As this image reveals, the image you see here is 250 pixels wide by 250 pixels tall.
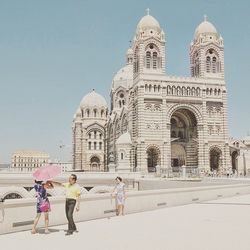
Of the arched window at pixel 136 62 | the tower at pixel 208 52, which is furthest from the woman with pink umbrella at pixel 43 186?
the tower at pixel 208 52

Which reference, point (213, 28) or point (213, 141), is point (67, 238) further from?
point (213, 28)

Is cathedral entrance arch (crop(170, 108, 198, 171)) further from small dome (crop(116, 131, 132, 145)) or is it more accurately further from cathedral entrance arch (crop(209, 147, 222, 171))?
small dome (crop(116, 131, 132, 145))

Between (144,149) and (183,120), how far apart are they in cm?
1127

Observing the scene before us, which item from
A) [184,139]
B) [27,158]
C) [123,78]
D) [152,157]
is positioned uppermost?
[123,78]

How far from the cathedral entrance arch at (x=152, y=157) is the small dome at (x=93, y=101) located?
3557cm

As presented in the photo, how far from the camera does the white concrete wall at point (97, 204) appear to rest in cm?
1093

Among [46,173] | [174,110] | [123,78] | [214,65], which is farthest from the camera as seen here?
[123,78]

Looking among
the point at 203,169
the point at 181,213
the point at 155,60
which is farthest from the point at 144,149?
the point at 181,213

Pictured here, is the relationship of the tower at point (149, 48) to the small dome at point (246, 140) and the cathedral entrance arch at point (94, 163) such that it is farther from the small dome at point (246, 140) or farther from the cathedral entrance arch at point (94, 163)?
the cathedral entrance arch at point (94, 163)

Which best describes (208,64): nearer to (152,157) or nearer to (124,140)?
(152,157)

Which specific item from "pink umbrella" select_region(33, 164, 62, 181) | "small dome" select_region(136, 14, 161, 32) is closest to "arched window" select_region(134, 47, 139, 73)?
"small dome" select_region(136, 14, 161, 32)

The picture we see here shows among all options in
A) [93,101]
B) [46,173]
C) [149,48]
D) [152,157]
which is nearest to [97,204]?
[46,173]

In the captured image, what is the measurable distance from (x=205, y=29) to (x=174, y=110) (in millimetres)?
15222

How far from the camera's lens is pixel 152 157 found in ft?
195
